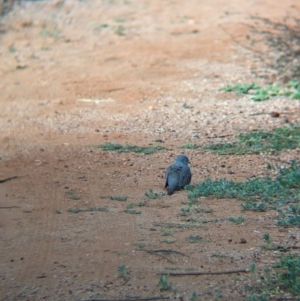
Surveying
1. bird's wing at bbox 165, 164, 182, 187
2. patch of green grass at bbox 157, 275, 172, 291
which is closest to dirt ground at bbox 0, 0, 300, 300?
patch of green grass at bbox 157, 275, 172, 291

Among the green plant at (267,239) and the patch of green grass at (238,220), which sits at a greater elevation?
the green plant at (267,239)

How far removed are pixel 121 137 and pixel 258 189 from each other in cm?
257

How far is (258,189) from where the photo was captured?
645 cm

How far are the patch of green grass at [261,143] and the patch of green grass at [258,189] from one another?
104 centimetres

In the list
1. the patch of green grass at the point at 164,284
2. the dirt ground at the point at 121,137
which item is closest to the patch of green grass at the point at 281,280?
the dirt ground at the point at 121,137

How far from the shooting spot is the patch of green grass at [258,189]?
246 inches

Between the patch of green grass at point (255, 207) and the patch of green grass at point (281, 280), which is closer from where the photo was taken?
the patch of green grass at point (281, 280)

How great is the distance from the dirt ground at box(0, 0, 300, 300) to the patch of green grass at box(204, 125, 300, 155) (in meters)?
0.17

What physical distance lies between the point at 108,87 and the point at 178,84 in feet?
3.23

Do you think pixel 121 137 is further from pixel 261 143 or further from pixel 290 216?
pixel 290 216

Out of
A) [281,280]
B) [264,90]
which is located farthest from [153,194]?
[264,90]

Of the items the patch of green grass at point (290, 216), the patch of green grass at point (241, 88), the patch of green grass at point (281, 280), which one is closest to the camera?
the patch of green grass at point (281, 280)

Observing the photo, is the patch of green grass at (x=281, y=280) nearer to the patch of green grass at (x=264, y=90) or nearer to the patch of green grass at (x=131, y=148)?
the patch of green grass at (x=131, y=148)

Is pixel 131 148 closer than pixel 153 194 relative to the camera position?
No
